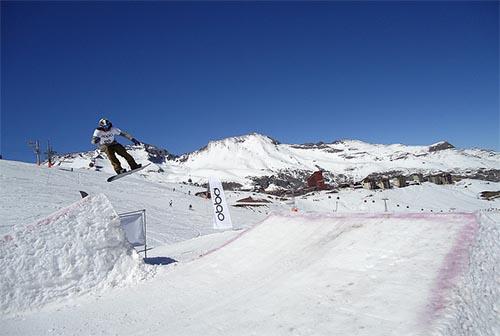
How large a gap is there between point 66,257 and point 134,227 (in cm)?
301

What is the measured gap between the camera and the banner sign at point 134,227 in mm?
11766

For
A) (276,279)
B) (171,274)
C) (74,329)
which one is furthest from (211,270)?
(74,329)

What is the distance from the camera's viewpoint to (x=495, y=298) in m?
4.88

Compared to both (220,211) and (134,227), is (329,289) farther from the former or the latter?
(220,211)

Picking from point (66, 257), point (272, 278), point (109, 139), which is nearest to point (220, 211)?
point (109, 139)

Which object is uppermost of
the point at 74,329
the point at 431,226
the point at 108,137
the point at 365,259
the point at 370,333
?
the point at 108,137

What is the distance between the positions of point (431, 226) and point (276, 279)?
2.89 m

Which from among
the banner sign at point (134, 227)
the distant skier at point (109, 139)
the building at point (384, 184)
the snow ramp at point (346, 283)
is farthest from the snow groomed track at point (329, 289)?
the building at point (384, 184)

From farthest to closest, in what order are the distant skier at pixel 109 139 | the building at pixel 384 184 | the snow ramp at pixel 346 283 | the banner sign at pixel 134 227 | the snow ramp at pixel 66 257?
the building at pixel 384 184 → the banner sign at pixel 134 227 → the distant skier at pixel 109 139 → the snow ramp at pixel 66 257 → the snow ramp at pixel 346 283

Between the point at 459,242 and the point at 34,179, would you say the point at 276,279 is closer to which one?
the point at 459,242

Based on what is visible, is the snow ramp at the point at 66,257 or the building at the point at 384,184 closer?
the snow ramp at the point at 66,257

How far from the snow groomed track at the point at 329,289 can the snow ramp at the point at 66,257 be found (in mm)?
524

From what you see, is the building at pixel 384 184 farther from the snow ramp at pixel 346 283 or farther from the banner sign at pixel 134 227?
the snow ramp at pixel 346 283

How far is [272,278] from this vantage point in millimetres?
7180
